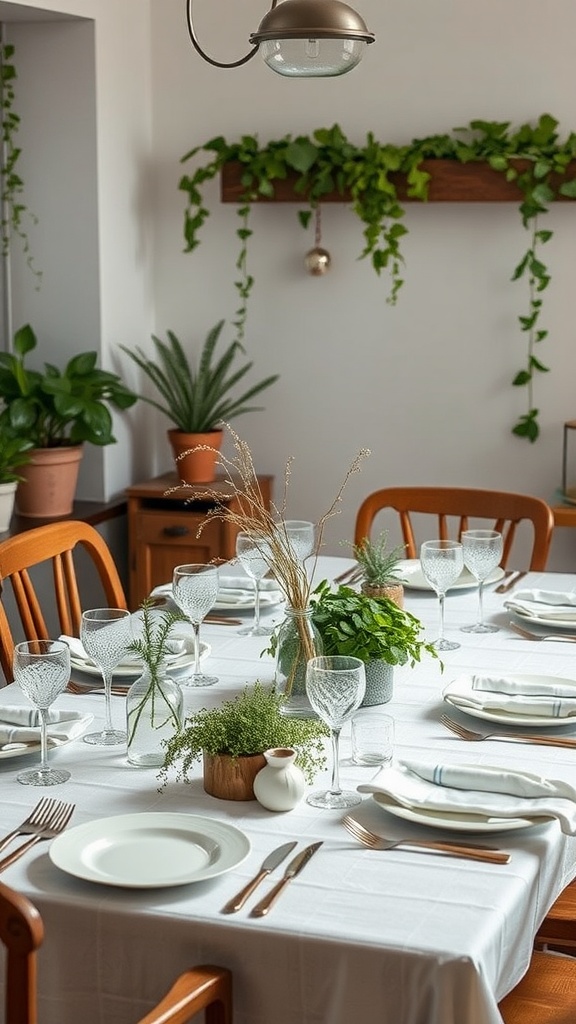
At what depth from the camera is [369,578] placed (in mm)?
2250

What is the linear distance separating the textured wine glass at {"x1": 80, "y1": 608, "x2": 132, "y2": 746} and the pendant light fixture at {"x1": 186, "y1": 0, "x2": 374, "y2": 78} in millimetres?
823

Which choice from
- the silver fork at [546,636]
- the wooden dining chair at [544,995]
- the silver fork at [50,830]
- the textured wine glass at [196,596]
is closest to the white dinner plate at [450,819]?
the wooden dining chair at [544,995]

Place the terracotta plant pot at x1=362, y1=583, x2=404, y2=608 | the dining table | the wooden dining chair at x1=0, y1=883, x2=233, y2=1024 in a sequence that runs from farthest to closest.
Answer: the terracotta plant pot at x1=362, y1=583, x2=404, y2=608 < the dining table < the wooden dining chair at x1=0, y1=883, x2=233, y2=1024

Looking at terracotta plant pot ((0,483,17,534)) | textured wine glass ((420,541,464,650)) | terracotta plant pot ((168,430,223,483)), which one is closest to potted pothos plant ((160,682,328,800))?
textured wine glass ((420,541,464,650))

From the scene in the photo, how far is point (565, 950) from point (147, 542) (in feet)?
6.37

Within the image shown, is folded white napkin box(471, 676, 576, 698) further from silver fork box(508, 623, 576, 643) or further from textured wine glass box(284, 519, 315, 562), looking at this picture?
textured wine glass box(284, 519, 315, 562)

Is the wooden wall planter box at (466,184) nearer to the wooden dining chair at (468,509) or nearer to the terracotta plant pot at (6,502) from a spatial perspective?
the wooden dining chair at (468,509)

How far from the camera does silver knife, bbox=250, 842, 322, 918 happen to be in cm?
134

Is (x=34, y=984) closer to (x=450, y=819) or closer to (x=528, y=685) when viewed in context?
(x=450, y=819)

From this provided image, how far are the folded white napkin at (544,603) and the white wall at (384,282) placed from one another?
1458 mm

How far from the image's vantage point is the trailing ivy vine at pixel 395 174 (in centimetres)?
377

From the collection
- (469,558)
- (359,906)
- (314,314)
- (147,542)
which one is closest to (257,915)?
(359,906)

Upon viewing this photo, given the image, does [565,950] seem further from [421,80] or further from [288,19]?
[421,80]

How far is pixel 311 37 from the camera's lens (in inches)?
76.4
